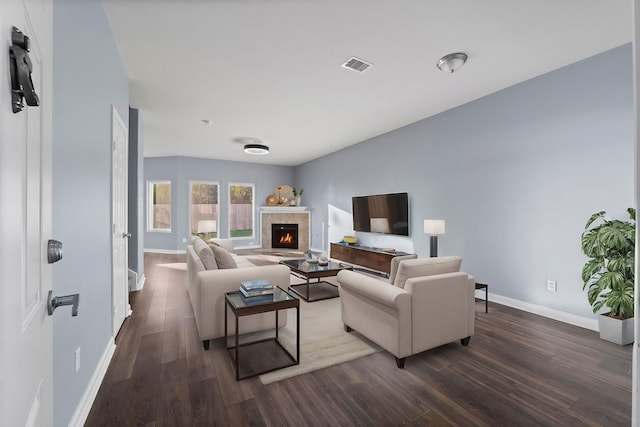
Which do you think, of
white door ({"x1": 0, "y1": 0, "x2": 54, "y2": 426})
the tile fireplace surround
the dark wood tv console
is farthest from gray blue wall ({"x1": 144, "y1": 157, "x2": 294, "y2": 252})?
white door ({"x1": 0, "y1": 0, "x2": 54, "y2": 426})

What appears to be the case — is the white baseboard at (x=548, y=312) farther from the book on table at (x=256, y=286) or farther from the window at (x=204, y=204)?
the window at (x=204, y=204)

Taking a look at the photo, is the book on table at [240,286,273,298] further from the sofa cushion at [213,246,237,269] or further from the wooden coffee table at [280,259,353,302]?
the wooden coffee table at [280,259,353,302]

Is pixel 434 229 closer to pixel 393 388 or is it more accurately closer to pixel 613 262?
pixel 613 262

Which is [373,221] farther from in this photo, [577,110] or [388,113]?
[577,110]

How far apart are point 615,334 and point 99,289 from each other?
179 inches

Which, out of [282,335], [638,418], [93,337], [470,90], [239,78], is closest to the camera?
[638,418]

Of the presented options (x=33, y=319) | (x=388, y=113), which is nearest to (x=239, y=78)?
(x=388, y=113)

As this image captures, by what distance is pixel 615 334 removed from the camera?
2701 millimetres

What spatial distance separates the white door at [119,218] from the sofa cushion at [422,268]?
102 inches

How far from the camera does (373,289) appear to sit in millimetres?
2441

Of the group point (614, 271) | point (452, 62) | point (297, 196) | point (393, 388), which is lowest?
point (393, 388)

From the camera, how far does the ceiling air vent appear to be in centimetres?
303

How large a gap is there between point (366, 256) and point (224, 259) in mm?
3398

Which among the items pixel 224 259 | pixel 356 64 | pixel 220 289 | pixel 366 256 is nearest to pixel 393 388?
pixel 220 289
